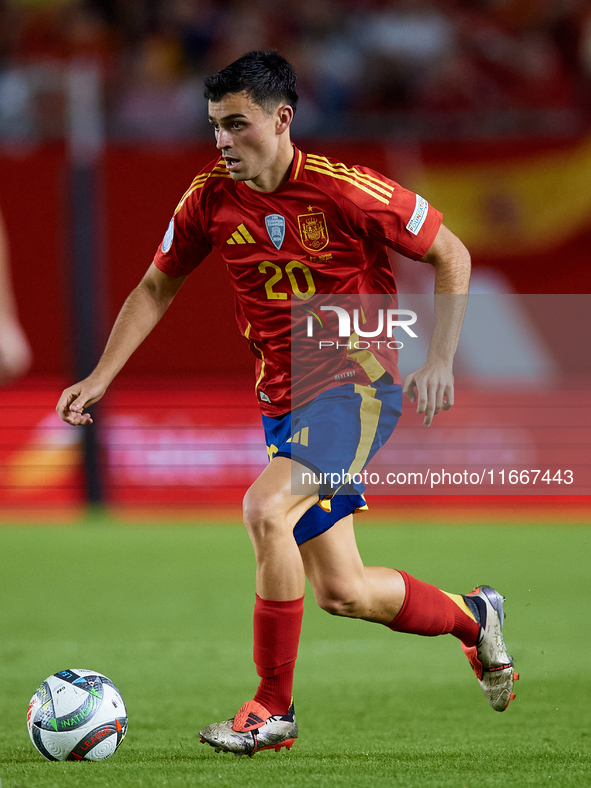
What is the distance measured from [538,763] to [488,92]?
8363 millimetres

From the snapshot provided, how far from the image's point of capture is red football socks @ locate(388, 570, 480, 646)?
4.01 metres

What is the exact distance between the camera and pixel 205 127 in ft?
32.1

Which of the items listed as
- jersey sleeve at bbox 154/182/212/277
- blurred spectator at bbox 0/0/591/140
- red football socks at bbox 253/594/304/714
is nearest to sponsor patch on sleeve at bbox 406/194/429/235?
jersey sleeve at bbox 154/182/212/277

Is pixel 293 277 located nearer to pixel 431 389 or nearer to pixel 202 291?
pixel 431 389

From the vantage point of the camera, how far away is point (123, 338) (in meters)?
3.97

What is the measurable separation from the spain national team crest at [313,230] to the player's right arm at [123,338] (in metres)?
0.49

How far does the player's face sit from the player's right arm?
0.54 m

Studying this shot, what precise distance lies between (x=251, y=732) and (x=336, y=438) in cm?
93

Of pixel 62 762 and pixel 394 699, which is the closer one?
pixel 62 762

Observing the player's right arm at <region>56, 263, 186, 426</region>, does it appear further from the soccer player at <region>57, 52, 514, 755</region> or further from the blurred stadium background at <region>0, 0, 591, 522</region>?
the blurred stadium background at <region>0, 0, 591, 522</region>

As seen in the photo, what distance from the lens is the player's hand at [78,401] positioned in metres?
3.68

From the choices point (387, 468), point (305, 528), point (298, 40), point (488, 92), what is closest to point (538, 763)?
point (305, 528)

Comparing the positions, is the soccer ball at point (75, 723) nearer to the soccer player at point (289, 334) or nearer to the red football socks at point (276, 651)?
the soccer player at point (289, 334)

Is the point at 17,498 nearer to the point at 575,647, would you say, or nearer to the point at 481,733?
the point at 575,647
